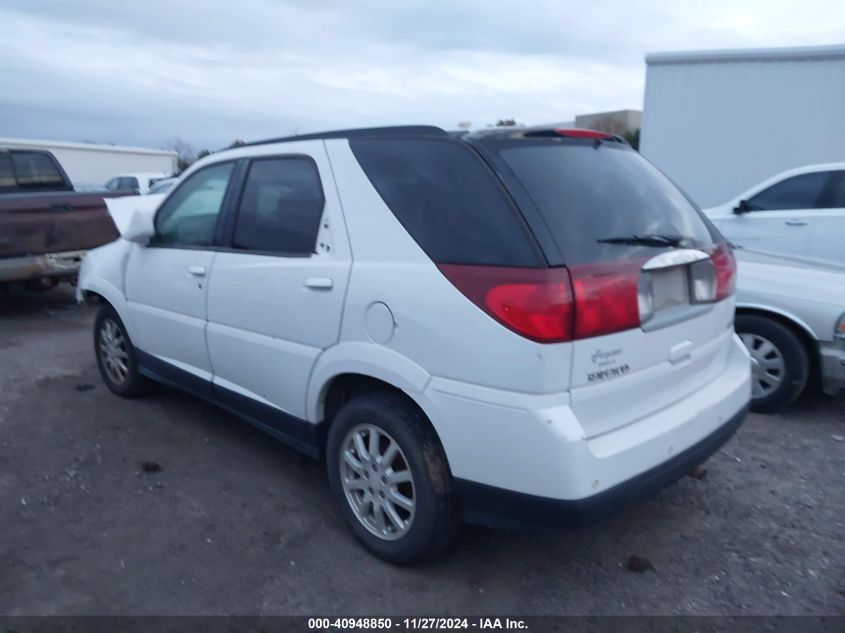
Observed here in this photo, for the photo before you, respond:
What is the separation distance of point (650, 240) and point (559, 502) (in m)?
1.14

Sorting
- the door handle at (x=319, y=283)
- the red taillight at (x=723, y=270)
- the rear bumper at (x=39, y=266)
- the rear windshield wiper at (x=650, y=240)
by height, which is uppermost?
the rear windshield wiper at (x=650, y=240)

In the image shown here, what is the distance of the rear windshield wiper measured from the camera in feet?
9.55

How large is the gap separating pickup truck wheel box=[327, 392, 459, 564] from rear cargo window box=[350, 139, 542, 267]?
711 millimetres

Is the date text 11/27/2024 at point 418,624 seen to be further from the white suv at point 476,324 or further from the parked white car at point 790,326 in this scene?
the parked white car at point 790,326

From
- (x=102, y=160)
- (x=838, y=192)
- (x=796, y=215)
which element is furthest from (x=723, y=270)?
(x=102, y=160)

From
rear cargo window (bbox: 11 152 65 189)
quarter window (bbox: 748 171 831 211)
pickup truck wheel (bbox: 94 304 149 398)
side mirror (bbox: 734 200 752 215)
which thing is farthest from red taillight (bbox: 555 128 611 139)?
rear cargo window (bbox: 11 152 65 189)

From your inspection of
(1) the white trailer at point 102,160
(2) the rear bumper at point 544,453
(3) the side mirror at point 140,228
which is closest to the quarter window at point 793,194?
(2) the rear bumper at point 544,453

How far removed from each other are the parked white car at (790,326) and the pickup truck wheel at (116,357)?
420cm

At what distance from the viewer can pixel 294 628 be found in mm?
2908

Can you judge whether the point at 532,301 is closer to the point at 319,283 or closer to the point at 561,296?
the point at 561,296

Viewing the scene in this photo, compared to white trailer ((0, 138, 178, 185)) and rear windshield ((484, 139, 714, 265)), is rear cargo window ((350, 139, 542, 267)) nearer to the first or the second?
rear windshield ((484, 139, 714, 265))

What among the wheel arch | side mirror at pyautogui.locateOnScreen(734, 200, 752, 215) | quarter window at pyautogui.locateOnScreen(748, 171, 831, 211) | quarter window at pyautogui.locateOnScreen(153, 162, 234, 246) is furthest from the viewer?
side mirror at pyautogui.locateOnScreen(734, 200, 752, 215)

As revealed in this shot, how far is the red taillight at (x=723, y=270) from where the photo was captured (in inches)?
133

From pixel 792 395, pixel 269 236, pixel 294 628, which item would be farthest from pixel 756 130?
pixel 294 628
